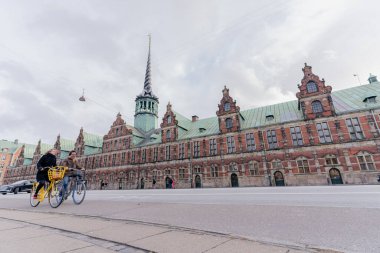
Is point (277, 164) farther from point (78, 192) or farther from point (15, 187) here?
point (15, 187)

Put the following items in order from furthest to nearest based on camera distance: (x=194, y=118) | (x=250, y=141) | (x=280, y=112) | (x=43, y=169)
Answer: (x=194, y=118) < (x=280, y=112) < (x=250, y=141) < (x=43, y=169)

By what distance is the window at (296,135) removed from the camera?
25219 mm

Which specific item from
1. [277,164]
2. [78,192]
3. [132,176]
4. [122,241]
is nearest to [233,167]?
[277,164]

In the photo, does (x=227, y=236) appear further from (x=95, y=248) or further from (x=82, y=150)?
(x=82, y=150)

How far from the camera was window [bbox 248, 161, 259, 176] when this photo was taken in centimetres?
2647

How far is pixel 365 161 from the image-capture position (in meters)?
21.4

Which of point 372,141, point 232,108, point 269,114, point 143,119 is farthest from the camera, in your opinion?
point 143,119

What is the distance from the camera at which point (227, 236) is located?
3178 mm

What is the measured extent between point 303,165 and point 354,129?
7404 millimetres

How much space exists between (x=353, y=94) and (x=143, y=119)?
41015 mm

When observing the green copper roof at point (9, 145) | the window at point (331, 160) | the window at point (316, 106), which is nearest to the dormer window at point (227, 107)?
the window at point (316, 106)

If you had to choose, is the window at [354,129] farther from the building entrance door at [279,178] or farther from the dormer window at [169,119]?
the dormer window at [169,119]

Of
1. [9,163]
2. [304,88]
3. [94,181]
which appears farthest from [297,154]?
[9,163]

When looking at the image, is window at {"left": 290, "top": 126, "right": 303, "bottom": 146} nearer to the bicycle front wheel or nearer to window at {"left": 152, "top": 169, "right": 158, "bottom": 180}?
window at {"left": 152, "top": 169, "right": 158, "bottom": 180}
